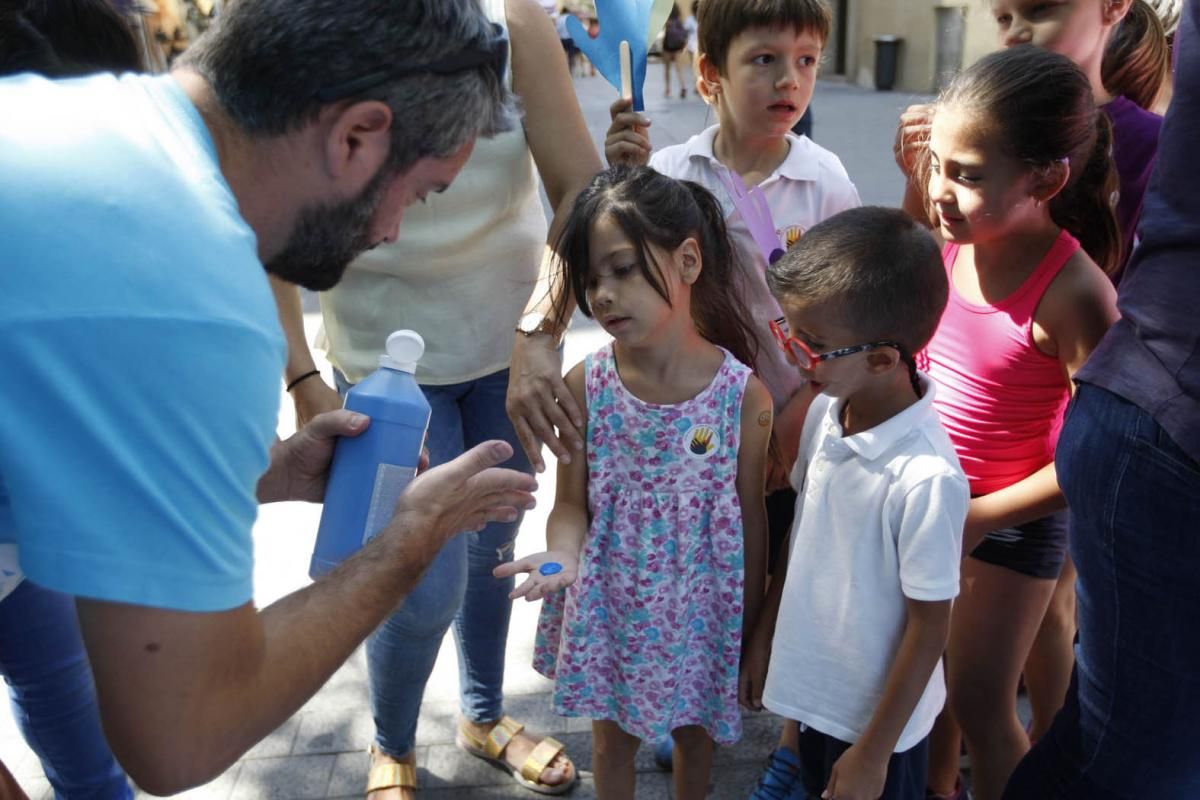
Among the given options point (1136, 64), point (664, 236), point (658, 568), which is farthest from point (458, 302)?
point (1136, 64)

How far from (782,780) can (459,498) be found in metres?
1.08

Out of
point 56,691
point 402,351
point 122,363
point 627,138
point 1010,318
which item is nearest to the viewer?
point 122,363

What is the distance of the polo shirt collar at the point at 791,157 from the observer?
2.21 metres

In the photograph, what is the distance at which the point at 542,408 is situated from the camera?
189cm

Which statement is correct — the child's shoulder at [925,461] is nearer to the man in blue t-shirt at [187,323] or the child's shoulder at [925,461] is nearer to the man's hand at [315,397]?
the man in blue t-shirt at [187,323]

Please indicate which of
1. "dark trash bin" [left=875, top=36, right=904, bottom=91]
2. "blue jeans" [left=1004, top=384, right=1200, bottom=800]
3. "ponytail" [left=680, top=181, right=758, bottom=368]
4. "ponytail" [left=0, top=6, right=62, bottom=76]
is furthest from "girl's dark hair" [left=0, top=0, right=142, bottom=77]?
"dark trash bin" [left=875, top=36, right=904, bottom=91]

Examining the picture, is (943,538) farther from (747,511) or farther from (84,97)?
(84,97)

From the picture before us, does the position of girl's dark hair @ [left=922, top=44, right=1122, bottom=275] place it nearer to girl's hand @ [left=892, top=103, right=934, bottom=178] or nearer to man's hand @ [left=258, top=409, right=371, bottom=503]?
girl's hand @ [left=892, top=103, right=934, bottom=178]

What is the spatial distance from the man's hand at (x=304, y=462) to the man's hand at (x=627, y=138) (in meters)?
0.81

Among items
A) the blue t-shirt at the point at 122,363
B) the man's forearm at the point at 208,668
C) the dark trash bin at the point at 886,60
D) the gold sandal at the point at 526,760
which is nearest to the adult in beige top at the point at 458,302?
the gold sandal at the point at 526,760

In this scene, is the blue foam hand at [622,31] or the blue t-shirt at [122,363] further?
the blue foam hand at [622,31]

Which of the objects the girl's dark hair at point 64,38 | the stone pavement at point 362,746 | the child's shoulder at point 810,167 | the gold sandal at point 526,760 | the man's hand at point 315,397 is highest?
the girl's dark hair at point 64,38

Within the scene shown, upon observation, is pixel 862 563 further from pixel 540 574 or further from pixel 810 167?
pixel 810 167

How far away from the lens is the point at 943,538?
5.23 feet
